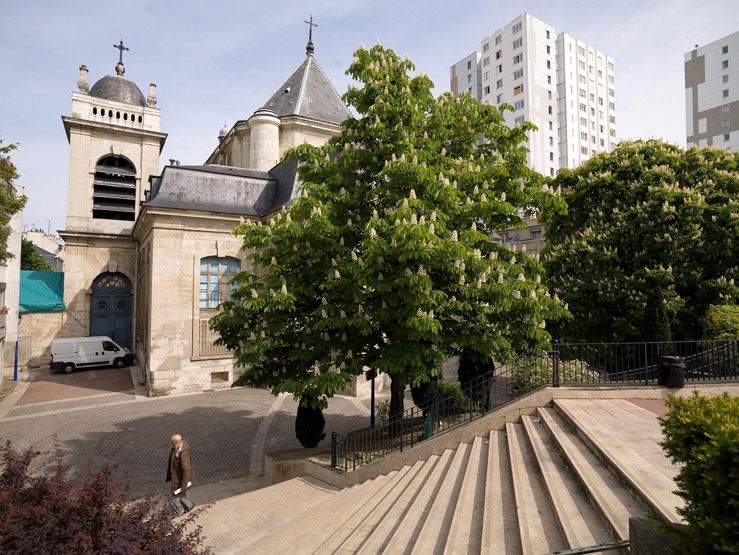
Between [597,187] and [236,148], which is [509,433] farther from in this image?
[236,148]

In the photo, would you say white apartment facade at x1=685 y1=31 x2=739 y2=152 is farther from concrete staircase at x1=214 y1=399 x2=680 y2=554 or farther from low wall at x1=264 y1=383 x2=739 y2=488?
concrete staircase at x1=214 y1=399 x2=680 y2=554

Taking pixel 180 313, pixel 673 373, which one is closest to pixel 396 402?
pixel 673 373

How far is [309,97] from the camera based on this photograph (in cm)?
3181

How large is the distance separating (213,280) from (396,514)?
59.6ft

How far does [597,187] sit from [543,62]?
53.7 m

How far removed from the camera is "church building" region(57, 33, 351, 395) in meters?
21.1

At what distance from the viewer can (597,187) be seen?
16547 millimetres

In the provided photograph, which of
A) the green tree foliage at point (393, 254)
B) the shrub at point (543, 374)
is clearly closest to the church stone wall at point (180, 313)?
the green tree foliage at point (393, 254)

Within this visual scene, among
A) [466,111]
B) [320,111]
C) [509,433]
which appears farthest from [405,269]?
[320,111]

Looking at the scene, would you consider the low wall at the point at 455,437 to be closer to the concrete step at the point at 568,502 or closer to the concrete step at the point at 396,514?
the concrete step at the point at 396,514

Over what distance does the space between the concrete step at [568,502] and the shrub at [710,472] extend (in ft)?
5.01

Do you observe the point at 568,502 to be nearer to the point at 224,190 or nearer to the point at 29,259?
the point at 224,190

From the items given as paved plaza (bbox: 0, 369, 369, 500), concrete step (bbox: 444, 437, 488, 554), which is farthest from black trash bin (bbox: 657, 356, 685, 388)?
paved plaza (bbox: 0, 369, 369, 500)

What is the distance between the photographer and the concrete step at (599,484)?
5036mm
